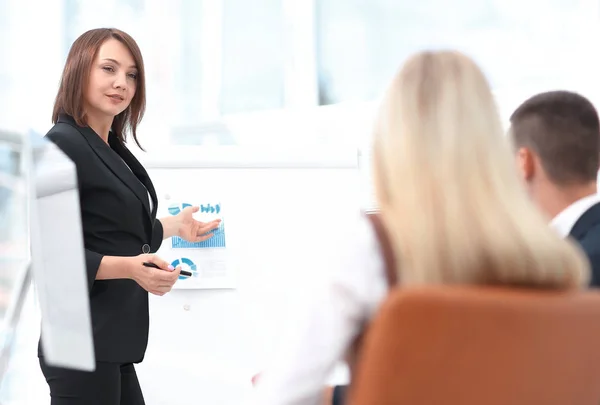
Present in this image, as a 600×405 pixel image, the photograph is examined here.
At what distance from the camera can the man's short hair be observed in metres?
1.49

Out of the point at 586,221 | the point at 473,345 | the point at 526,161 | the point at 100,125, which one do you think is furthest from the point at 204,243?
the point at 473,345

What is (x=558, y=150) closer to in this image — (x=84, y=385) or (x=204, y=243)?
(x=84, y=385)

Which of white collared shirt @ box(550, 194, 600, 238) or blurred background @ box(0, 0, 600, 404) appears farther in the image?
blurred background @ box(0, 0, 600, 404)

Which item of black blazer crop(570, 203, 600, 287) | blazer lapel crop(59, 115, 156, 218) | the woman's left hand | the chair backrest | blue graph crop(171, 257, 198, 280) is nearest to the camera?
the chair backrest

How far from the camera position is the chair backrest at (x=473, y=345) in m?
0.93

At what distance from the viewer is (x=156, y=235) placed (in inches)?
79.8

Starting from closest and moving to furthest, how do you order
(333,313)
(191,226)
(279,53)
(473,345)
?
Result: (473,345) < (333,313) < (191,226) < (279,53)

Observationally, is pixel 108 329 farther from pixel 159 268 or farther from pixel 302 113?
pixel 302 113

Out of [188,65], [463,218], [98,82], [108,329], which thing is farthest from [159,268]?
[188,65]

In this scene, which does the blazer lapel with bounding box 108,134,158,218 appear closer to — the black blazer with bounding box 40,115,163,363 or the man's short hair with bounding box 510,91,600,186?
the black blazer with bounding box 40,115,163,363

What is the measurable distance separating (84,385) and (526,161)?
3.42ft

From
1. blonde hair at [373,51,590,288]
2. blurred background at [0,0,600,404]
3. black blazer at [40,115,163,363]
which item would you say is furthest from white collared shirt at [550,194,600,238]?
blurred background at [0,0,600,404]

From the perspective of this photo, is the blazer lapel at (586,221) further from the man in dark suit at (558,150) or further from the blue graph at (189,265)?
the blue graph at (189,265)

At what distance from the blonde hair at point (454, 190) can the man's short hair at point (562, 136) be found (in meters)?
0.40
